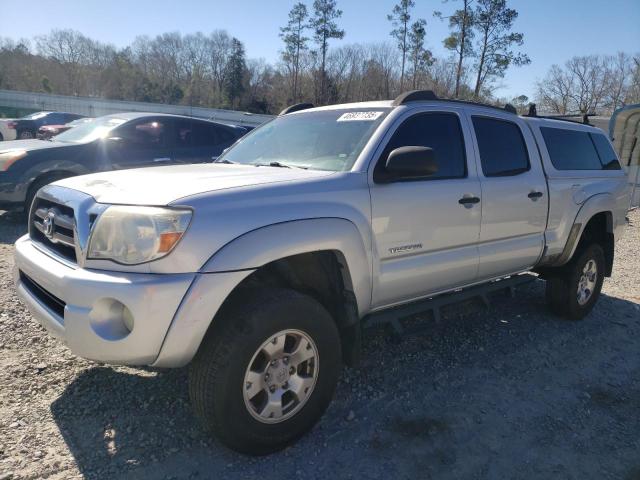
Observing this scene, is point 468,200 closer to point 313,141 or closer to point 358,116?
point 358,116

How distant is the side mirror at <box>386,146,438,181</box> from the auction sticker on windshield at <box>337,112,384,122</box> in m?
0.52

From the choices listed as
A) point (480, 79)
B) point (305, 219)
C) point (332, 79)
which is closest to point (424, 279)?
point (305, 219)

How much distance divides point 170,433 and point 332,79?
1927 inches

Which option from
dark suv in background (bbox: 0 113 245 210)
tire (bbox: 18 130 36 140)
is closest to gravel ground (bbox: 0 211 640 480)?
dark suv in background (bbox: 0 113 245 210)

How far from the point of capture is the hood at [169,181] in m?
2.46

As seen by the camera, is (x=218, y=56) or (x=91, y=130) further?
(x=218, y=56)

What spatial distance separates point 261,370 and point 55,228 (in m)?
1.43

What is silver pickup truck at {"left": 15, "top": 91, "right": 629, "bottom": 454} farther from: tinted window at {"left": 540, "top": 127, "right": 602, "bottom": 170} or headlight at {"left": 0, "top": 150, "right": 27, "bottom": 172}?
headlight at {"left": 0, "top": 150, "right": 27, "bottom": 172}

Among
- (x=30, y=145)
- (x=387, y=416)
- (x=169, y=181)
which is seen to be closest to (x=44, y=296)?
(x=169, y=181)

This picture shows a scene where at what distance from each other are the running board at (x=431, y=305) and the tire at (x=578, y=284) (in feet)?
2.39

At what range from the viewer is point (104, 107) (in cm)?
3531

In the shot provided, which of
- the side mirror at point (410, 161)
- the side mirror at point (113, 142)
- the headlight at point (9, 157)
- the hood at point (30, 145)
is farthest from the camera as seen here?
the side mirror at point (113, 142)

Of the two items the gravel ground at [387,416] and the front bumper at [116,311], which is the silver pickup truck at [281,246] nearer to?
the front bumper at [116,311]

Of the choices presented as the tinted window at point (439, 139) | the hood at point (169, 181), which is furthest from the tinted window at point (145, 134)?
the tinted window at point (439, 139)
